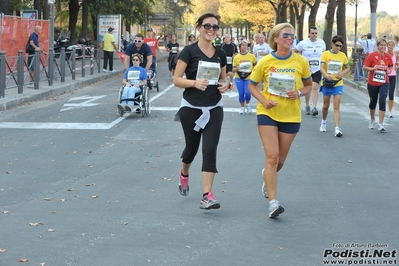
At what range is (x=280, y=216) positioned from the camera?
7371 mm

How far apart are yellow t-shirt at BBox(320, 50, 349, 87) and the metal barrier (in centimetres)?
807

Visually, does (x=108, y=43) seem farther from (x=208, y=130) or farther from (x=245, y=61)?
(x=208, y=130)

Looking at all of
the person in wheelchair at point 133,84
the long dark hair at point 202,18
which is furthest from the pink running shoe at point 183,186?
the person in wheelchair at point 133,84

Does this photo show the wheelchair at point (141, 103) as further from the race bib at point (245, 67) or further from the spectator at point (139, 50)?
the race bib at point (245, 67)

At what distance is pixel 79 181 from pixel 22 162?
1.69 meters

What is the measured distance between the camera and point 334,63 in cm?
1410

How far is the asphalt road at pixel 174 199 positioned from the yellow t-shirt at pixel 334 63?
1.11 meters

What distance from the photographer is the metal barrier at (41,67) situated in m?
19.5

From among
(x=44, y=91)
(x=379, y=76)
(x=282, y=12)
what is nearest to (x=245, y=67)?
(x=379, y=76)

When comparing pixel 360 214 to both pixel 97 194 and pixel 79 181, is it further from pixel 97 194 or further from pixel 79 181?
pixel 79 181

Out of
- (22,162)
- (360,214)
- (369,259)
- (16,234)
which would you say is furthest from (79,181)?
(369,259)

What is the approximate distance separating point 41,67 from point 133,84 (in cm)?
726

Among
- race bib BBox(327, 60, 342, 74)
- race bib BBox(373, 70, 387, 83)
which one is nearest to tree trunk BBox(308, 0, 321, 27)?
race bib BBox(373, 70, 387, 83)

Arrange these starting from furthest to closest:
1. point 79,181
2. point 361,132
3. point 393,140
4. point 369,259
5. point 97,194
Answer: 1. point 361,132
2. point 393,140
3. point 79,181
4. point 97,194
5. point 369,259
